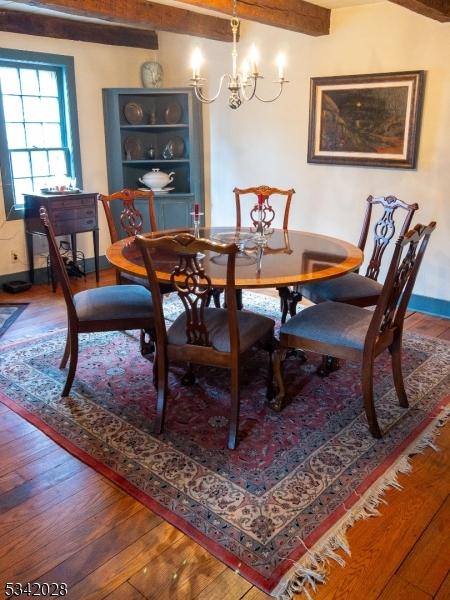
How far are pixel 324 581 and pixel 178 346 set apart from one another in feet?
3.59

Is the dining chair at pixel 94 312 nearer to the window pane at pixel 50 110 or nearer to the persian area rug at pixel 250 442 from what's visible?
the persian area rug at pixel 250 442

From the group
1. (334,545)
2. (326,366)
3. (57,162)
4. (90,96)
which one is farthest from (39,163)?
(334,545)

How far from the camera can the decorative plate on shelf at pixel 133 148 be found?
5191 mm

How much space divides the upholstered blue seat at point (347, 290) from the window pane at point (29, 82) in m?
3.19

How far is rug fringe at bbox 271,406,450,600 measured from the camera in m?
1.58

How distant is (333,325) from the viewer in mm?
2396

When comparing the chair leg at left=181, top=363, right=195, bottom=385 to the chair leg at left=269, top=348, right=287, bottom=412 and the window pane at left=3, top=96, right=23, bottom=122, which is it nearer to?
the chair leg at left=269, top=348, right=287, bottom=412

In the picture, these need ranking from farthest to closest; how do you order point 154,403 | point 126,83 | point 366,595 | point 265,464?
point 126,83
point 154,403
point 265,464
point 366,595

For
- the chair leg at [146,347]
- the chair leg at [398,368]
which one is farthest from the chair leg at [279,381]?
the chair leg at [146,347]

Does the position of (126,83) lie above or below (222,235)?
above

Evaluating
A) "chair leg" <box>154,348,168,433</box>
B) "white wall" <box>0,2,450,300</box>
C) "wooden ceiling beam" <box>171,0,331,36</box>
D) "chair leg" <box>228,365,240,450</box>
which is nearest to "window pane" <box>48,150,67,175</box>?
"white wall" <box>0,2,450,300</box>

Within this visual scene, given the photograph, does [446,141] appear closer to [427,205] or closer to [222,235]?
[427,205]

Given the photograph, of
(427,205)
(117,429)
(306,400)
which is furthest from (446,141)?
(117,429)

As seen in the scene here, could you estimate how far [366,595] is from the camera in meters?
1.56
